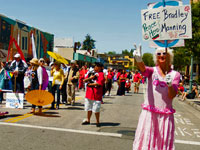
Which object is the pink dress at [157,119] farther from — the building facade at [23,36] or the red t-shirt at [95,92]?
the building facade at [23,36]

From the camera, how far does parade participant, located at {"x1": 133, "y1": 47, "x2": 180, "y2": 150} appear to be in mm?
3537

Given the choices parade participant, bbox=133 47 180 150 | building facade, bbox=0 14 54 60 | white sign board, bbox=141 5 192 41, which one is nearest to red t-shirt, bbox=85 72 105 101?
white sign board, bbox=141 5 192 41

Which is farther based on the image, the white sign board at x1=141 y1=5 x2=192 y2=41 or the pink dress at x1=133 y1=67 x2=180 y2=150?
the white sign board at x1=141 y1=5 x2=192 y2=41

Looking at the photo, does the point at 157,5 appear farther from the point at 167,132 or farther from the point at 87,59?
the point at 87,59

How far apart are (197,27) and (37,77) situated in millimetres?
9805

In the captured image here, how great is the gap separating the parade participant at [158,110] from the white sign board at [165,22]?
82 centimetres

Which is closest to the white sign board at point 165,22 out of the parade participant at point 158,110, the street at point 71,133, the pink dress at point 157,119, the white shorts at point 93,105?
the parade participant at point 158,110

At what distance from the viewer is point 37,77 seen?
29.0ft

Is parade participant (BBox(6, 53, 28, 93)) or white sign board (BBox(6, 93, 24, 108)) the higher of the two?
parade participant (BBox(6, 53, 28, 93))

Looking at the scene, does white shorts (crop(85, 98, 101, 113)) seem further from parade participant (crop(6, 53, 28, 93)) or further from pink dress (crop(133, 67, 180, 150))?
pink dress (crop(133, 67, 180, 150))

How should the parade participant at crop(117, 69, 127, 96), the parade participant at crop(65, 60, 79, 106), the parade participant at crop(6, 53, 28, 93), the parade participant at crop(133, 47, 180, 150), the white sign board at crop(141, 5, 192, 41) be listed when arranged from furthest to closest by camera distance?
the parade participant at crop(117, 69, 127, 96) < the parade participant at crop(65, 60, 79, 106) < the parade participant at crop(6, 53, 28, 93) < the white sign board at crop(141, 5, 192, 41) < the parade participant at crop(133, 47, 180, 150)

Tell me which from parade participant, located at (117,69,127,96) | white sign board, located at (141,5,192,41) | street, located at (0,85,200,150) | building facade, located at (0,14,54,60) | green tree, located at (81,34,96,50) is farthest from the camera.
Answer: green tree, located at (81,34,96,50)

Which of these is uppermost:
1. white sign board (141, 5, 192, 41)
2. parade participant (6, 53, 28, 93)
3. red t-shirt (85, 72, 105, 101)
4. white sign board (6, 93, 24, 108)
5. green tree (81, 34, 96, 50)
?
green tree (81, 34, 96, 50)

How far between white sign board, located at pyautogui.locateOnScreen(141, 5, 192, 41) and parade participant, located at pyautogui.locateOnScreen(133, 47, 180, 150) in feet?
2.68
